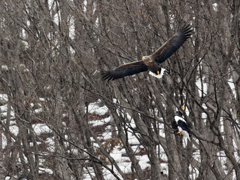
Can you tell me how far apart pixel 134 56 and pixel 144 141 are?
1.46 metres

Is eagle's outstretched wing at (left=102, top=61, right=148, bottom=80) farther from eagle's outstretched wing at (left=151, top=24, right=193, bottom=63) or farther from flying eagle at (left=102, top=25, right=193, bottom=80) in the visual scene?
eagle's outstretched wing at (left=151, top=24, right=193, bottom=63)

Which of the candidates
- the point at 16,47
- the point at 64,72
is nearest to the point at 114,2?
the point at 64,72

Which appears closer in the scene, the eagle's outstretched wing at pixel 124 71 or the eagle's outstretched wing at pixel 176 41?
the eagle's outstretched wing at pixel 176 41

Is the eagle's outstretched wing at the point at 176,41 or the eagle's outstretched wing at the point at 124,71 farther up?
the eagle's outstretched wing at the point at 176,41

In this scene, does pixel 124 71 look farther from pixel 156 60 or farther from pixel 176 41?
pixel 176 41

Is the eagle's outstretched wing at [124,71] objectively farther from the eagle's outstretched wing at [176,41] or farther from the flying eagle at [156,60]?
the eagle's outstretched wing at [176,41]

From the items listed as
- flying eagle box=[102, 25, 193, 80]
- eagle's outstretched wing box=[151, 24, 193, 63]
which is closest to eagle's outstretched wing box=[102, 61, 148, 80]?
flying eagle box=[102, 25, 193, 80]

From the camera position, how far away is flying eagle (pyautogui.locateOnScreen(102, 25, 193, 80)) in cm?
506

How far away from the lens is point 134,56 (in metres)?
5.87

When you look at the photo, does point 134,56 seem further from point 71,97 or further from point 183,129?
point 183,129

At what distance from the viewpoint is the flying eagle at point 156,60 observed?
5062mm

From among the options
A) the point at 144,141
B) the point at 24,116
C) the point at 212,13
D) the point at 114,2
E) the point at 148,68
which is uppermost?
the point at 114,2

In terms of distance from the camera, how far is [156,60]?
5.39 m

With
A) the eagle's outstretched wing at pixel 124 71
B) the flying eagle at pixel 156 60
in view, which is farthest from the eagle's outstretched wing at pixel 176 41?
the eagle's outstretched wing at pixel 124 71
